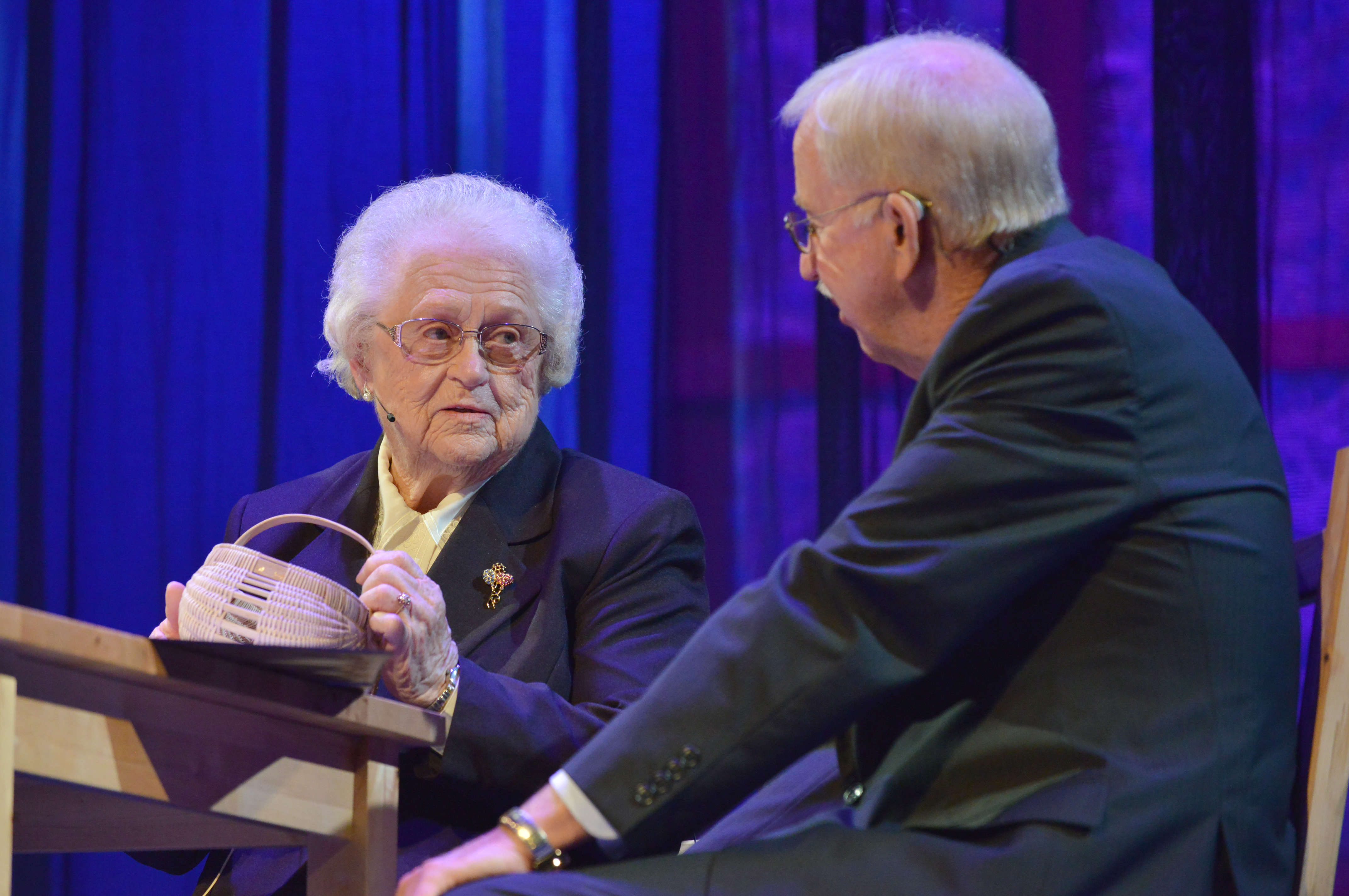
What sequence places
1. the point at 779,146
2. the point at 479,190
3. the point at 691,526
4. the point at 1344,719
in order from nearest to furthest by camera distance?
the point at 1344,719
the point at 691,526
the point at 479,190
the point at 779,146

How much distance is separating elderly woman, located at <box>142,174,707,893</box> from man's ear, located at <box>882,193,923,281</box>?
78cm

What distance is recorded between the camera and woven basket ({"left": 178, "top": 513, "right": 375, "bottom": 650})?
143 centimetres

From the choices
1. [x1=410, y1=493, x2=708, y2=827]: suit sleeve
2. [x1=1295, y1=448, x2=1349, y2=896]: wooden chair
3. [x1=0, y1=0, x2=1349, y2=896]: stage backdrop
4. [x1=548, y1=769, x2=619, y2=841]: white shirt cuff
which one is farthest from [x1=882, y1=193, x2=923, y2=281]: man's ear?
[x1=0, y1=0, x2=1349, y2=896]: stage backdrop

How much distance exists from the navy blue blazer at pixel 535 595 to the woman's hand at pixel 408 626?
0.22 ft

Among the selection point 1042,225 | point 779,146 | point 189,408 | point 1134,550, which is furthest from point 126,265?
point 1134,550

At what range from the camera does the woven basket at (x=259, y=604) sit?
56.4 inches

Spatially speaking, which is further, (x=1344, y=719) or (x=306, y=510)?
(x=306, y=510)

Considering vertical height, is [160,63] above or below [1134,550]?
above

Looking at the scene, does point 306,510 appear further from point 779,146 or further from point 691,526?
point 779,146

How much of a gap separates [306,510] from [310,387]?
0.90m

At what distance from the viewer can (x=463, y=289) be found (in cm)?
224

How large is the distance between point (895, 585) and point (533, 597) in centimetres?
105

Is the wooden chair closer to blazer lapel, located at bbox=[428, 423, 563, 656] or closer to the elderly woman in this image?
the elderly woman

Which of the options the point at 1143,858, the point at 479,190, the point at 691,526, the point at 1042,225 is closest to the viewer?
the point at 1143,858
